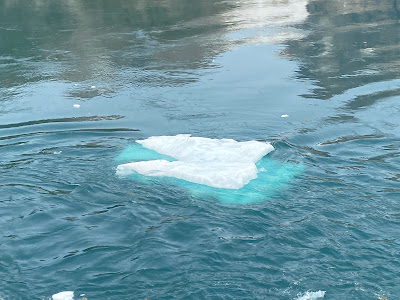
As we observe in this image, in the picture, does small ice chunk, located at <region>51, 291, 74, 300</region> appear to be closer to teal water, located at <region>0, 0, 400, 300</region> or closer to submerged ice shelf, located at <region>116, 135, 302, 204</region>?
teal water, located at <region>0, 0, 400, 300</region>

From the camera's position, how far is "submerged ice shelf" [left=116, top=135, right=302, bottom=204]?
8.90m

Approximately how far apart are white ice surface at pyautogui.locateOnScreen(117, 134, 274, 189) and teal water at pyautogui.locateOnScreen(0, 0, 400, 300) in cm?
26

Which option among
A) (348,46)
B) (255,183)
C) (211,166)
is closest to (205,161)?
(211,166)

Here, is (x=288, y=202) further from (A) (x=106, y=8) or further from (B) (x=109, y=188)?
(A) (x=106, y=8)

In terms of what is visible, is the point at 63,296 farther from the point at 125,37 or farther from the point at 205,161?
the point at 125,37

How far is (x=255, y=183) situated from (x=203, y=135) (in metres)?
2.05

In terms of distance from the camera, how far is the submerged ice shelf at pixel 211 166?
8.90 metres

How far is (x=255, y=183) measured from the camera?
912cm

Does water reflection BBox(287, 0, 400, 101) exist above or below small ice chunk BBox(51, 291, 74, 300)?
above

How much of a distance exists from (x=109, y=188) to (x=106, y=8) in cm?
1448

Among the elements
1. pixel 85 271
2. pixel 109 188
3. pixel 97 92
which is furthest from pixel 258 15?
pixel 85 271

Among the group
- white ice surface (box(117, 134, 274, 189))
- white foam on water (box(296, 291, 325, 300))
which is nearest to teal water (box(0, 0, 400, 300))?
white foam on water (box(296, 291, 325, 300))

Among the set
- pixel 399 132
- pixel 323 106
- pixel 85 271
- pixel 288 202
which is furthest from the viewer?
pixel 323 106

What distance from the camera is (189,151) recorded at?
394 inches
